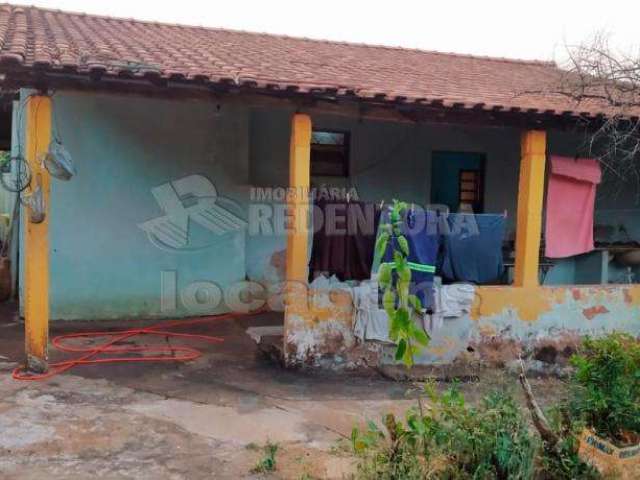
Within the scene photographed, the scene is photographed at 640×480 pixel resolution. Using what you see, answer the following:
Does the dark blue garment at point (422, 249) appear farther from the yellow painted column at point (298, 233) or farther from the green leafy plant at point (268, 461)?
the green leafy plant at point (268, 461)

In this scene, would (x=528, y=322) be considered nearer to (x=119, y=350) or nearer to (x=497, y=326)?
(x=497, y=326)

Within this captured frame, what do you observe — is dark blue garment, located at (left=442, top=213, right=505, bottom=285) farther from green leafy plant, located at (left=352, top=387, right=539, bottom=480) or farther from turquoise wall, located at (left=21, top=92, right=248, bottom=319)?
turquoise wall, located at (left=21, top=92, right=248, bottom=319)

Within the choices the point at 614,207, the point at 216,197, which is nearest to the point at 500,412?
the point at 216,197

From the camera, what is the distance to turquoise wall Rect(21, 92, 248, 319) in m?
8.87

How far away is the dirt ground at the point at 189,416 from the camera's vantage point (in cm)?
436

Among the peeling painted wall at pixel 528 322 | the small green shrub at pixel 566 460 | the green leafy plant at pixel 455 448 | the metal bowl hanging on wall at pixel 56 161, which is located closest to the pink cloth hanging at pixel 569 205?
the peeling painted wall at pixel 528 322

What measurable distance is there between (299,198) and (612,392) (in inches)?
147

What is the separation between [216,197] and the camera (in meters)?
9.62

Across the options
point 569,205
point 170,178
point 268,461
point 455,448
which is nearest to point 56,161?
point 170,178

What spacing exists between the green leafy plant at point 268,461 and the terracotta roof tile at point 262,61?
11.8 ft

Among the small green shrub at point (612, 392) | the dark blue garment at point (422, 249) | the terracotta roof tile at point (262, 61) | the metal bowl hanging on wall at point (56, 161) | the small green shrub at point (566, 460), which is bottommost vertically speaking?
the small green shrub at point (566, 460)

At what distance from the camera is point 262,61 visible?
25.3ft

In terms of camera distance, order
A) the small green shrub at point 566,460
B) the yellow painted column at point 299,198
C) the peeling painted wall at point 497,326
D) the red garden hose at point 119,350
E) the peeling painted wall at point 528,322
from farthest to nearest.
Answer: the peeling painted wall at point 528,322
the peeling painted wall at point 497,326
the yellow painted column at point 299,198
the red garden hose at point 119,350
the small green shrub at point 566,460

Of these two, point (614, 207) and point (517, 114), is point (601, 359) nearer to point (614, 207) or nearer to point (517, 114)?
point (517, 114)
